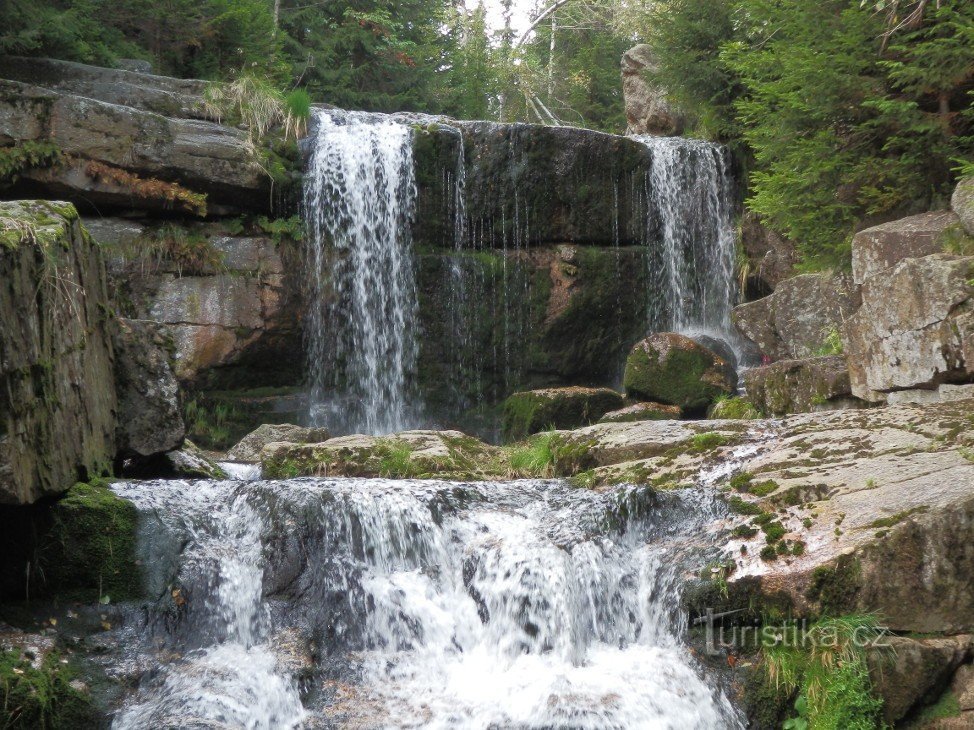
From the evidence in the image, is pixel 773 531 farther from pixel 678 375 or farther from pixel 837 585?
pixel 678 375

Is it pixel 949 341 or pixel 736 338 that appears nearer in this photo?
pixel 949 341

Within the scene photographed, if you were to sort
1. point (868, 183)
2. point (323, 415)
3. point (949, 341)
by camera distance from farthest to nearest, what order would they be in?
1. point (323, 415)
2. point (868, 183)
3. point (949, 341)

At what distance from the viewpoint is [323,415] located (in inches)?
511

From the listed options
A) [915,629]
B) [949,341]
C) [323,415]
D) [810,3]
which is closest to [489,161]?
[323,415]

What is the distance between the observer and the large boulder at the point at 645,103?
717 inches

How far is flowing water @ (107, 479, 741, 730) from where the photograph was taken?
4680 mm

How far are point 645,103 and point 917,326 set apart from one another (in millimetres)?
13027

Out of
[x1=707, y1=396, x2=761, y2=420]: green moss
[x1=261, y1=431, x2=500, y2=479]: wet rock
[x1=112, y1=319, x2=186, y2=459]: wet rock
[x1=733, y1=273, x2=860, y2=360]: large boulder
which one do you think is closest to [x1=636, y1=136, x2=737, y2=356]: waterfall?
[x1=733, y1=273, x2=860, y2=360]: large boulder

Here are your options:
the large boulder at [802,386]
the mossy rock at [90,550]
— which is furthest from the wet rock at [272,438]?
the large boulder at [802,386]

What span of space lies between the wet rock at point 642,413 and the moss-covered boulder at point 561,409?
1.09 ft

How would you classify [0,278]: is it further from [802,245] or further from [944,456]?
[802,245]

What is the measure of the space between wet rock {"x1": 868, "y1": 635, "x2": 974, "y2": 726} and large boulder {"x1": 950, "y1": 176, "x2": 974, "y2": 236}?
4.25 meters

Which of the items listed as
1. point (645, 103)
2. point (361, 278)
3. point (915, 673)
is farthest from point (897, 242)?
point (645, 103)

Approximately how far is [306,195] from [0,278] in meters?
9.25
